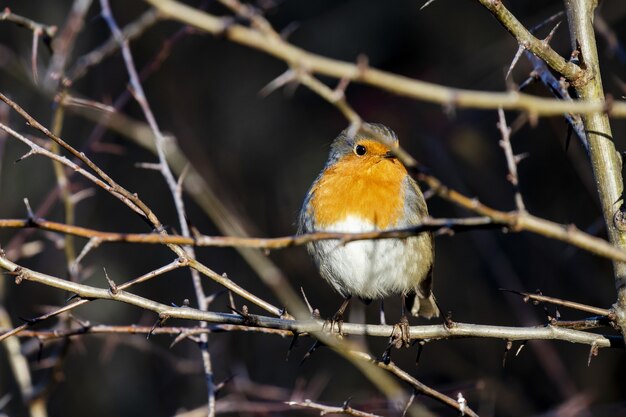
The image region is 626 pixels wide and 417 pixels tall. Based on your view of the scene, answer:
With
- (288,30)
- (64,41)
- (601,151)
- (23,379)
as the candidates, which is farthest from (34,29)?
(601,151)

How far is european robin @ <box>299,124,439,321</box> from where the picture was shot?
3.54 meters

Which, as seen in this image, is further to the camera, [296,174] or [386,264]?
[296,174]

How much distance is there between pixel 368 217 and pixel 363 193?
13 cm

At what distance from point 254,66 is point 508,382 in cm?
364

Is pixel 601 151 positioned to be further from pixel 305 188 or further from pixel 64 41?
pixel 305 188

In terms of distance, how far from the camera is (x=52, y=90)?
129 inches

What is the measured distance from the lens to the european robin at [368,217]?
3541 mm

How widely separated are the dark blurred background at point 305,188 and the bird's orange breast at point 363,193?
160 centimetres

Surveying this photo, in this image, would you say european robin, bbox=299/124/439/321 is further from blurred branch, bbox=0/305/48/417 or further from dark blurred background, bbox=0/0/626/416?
dark blurred background, bbox=0/0/626/416

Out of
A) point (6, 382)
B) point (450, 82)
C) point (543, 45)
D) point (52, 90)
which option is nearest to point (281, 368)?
point (6, 382)

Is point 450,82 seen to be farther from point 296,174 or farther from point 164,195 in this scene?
point 164,195

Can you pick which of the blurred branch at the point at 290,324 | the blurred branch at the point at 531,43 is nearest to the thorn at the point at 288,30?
the blurred branch at the point at 531,43

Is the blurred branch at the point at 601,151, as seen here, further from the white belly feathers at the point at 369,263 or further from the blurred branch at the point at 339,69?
the white belly feathers at the point at 369,263

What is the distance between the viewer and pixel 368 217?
11.5ft
